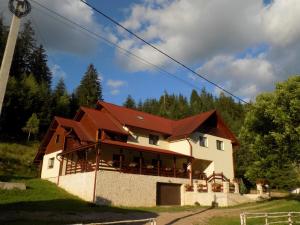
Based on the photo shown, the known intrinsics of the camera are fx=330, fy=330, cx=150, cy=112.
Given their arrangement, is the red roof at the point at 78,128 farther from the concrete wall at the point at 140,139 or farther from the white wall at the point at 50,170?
the concrete wall at the point at 140,139

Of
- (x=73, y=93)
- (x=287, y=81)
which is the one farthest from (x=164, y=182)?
(x=73, y=93)

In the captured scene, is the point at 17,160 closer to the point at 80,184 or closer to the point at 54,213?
the point at 80,184

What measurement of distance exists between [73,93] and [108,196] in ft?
168

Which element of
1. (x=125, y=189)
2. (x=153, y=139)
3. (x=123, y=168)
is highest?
(x=153, y=139)

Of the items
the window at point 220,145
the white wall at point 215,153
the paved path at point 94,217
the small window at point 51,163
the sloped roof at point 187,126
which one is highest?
the sloped roof at point 187,126

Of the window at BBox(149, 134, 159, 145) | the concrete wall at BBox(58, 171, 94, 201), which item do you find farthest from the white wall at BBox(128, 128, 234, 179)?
the concrete wall at BBox(58, 171, 94, 201)

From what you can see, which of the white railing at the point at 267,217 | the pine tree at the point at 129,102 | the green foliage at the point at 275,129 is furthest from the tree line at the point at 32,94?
the white railing at the point at 267,217

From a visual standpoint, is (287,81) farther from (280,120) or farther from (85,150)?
(85,150)

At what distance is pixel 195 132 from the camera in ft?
116

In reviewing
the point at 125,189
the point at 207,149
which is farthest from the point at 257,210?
the point at 207,149

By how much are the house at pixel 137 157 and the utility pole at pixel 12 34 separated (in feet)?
48.2

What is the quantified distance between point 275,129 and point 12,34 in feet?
67.4

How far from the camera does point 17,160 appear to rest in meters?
44.6

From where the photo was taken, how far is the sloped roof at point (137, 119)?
108 feet
